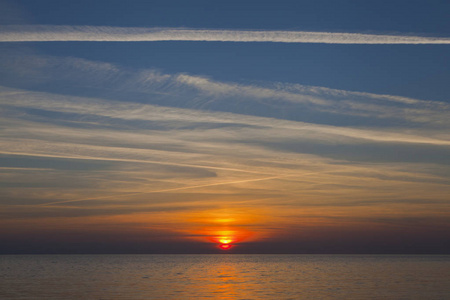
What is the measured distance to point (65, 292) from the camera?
7938cm

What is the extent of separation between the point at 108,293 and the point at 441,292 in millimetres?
51766

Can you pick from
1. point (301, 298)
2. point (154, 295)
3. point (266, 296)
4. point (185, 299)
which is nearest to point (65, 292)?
point (154, 295)

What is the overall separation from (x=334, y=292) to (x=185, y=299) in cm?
2451

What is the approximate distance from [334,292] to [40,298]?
43313 mm

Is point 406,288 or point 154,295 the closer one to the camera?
point 154,295

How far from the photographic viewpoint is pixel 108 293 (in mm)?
77062

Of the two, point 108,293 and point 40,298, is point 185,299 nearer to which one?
point 108,293

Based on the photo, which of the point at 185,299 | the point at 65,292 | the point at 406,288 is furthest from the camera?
the point at 406,288

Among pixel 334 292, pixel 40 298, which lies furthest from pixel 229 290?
pixel 40 298

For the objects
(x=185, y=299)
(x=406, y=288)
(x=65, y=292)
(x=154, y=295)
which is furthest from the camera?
(x=406, y=288)

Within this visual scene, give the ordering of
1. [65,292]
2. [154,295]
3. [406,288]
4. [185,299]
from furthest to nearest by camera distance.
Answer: [406,288] → [65,292] → [154,295] → [185,299]

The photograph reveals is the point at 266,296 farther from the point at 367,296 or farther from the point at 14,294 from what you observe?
the point at 14,294

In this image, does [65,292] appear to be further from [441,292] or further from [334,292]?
[441,292]

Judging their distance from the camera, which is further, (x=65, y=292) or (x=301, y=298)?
(x=65, y=292)
